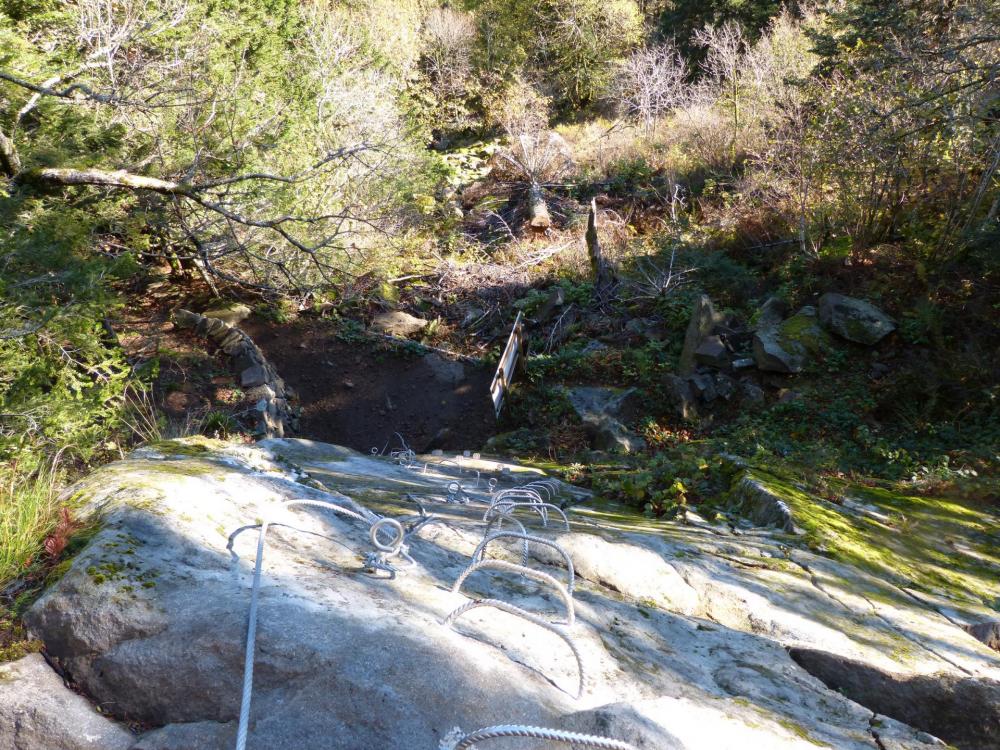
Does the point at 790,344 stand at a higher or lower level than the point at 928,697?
higher

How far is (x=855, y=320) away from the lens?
30.4 ft

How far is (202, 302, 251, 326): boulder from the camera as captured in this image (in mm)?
11523

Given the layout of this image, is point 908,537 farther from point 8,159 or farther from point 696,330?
point 8,159

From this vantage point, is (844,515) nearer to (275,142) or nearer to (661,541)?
(661,541)

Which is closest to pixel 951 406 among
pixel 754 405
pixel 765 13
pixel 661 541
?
pixel 754 405

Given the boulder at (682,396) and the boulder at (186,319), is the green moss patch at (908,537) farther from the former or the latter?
the boulder at (186,319)

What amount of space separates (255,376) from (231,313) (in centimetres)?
260

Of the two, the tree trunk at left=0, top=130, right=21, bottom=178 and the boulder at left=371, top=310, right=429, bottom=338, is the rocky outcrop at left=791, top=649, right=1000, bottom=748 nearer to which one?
the tree trunk at left=0, top=130, right=21, bottom=178

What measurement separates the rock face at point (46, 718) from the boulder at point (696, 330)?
916 cm

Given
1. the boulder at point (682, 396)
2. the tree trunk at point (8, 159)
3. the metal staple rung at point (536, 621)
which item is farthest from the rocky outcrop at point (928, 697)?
the tree trunk at point (8, 159)

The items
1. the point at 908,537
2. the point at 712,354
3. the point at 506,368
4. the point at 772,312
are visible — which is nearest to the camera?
the point at 908,537

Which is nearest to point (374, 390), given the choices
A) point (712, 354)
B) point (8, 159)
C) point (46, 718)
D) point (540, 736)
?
point (712, 354)

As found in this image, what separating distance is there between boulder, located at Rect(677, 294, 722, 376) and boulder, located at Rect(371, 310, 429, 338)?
5292 millimetres

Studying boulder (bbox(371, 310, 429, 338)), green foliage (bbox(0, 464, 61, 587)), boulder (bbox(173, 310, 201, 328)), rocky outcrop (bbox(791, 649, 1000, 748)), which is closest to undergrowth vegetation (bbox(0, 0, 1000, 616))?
green foliage (bbox(0, 464, 61, 587))
